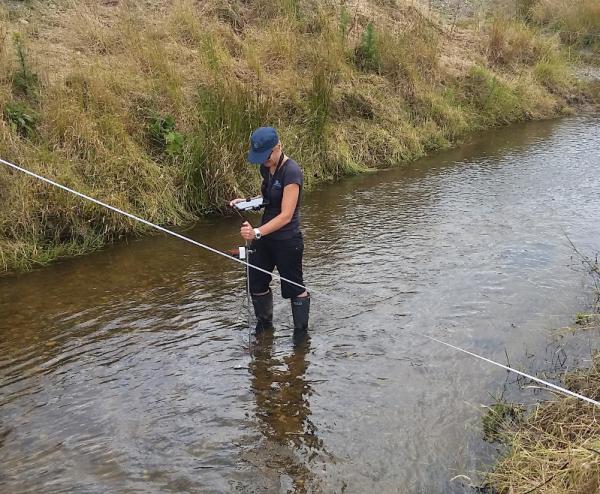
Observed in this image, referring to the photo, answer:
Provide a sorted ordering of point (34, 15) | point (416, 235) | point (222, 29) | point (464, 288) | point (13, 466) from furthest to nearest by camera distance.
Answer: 1. point (222, 29)
2. point (34, 15)
3. point (416, 235)
4. point (464, 288)
5. point (13, 466)

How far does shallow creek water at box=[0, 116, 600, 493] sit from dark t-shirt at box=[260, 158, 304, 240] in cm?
110

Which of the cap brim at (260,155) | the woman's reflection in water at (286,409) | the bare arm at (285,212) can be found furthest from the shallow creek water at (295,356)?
the cap brim at (260,155)

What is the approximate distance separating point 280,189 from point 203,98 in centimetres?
486

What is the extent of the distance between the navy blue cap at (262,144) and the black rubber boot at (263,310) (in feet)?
4.56

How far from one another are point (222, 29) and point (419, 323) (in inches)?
341

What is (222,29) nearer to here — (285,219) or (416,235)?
(416,235)

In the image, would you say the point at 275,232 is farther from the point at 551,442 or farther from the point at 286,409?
the point at 551,442

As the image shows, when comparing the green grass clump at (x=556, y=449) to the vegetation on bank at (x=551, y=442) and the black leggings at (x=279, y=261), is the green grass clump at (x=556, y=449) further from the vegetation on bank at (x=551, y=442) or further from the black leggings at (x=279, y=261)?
the black leggings at (x=279, y=261)

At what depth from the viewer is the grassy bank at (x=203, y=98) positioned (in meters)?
7.71

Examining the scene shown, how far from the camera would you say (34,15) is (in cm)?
1118

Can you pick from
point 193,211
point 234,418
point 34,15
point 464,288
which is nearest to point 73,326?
point 234,418

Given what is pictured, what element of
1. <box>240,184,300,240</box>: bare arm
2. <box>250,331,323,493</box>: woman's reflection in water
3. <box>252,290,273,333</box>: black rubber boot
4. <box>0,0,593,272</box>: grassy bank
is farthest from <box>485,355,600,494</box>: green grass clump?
<box>0,0,593,272</box>: grassy bank

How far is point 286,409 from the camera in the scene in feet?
14.8

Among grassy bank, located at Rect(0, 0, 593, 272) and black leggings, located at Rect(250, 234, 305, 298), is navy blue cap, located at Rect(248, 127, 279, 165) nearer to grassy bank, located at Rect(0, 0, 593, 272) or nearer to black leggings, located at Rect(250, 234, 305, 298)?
black leggings, located at Rect(250, 234, 305, 298)
